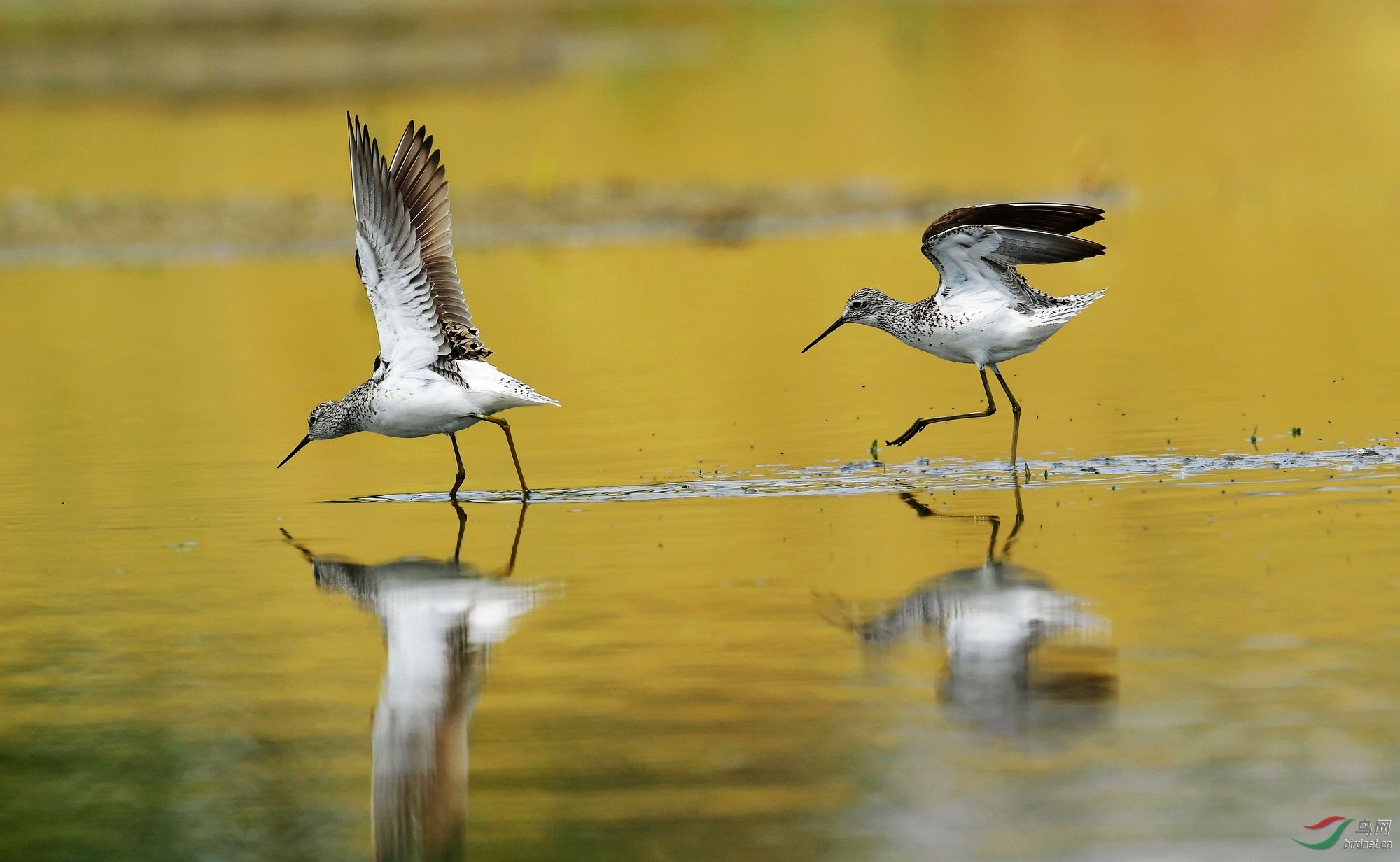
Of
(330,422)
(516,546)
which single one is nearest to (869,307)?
(330,422)

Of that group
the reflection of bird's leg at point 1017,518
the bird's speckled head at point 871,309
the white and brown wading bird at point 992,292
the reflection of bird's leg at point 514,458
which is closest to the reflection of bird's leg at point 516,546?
the reflection of bird's leg at point 514,458

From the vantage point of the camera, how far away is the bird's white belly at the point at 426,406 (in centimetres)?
1392

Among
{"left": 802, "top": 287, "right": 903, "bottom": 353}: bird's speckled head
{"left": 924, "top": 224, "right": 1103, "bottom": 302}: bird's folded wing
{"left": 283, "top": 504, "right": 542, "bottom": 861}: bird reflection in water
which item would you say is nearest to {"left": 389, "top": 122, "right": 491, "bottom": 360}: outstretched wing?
{"left": 283, "top": 504, "right": 542, "bottom": 861}: bird reflection in water

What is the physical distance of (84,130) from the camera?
4416 cm

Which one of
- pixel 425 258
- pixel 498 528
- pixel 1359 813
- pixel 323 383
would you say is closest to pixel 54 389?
pixel 323 383

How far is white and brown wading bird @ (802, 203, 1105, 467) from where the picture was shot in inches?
566

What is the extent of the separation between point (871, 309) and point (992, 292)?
49.7 inches

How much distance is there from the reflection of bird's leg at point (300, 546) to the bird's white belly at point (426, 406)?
1.16 metres

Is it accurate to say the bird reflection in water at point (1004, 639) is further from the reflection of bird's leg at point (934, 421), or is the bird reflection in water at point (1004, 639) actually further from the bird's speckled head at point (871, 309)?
the bird's speckled head at point (871, 309)

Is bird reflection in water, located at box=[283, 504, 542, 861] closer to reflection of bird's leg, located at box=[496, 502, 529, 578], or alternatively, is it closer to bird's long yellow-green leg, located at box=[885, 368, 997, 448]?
reflection of bird's leg, located at box=[496, 502, 529, 578]

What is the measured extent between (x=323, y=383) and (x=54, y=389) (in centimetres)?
248

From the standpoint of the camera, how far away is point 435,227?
47.9 feet

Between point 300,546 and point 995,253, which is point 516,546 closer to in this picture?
point 300,546

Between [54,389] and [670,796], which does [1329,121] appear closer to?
[54,389]
